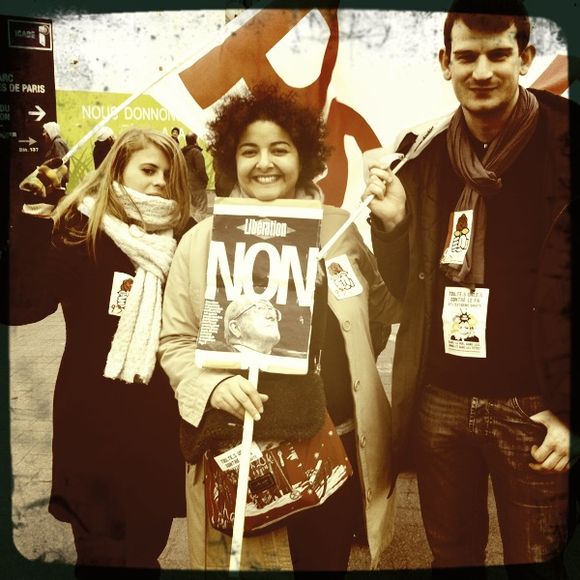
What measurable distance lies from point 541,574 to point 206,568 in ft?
4.42

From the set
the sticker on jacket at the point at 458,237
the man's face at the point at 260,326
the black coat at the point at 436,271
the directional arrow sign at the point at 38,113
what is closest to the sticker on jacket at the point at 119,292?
the man's face at the point at 260,326

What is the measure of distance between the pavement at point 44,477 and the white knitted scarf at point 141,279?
284 mm

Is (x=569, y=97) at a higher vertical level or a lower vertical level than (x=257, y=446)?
higher

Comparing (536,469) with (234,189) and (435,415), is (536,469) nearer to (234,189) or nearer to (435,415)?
(435,415)

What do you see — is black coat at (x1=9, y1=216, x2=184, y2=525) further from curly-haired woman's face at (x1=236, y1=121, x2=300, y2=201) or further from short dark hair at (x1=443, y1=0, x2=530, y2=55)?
short dark hair at (x1=443, y1=0, x2=530, y2=55)

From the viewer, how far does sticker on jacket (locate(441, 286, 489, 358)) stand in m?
2.29

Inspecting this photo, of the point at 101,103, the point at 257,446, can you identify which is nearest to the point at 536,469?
the point at 257,446

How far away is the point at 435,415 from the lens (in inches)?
94.7

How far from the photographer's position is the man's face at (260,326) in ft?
7.73

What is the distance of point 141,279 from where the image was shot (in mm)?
2395

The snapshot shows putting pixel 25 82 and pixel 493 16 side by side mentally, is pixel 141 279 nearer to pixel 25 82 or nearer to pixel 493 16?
pixel 25 82

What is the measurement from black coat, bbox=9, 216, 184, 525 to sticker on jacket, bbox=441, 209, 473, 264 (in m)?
1.24

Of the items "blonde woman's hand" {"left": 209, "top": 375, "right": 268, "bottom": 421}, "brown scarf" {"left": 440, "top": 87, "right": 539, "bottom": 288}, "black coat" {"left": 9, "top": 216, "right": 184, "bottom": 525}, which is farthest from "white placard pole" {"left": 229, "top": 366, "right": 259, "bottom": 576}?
"brown scarf" {"left": 440, "top": 87, "right": 539, "bottom": 288}

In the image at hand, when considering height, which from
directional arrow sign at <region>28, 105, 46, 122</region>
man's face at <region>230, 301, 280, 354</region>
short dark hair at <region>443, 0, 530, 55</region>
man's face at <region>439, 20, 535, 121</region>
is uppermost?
short dark hair at <region>443, 0, 530, 55</region>
